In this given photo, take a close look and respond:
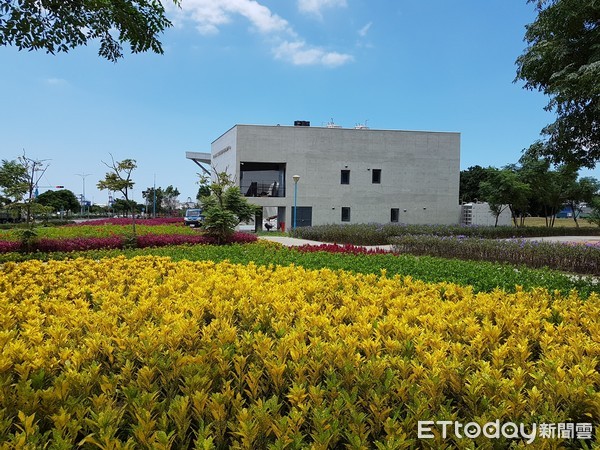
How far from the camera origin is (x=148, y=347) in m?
2.37

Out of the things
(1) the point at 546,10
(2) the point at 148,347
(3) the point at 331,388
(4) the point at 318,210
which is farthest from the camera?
(4) the point at 318,210

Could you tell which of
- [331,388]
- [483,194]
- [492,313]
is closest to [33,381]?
[331,388]

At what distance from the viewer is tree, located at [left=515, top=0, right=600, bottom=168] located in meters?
6.47

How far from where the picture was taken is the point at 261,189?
112ft

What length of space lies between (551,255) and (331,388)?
41.3ft

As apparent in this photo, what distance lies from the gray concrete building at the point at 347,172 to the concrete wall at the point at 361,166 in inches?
2.5

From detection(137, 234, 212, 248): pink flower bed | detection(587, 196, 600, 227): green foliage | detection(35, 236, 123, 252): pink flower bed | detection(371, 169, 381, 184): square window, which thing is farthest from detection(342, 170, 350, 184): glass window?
detection(35, 236, 123, 252): pink flower bed

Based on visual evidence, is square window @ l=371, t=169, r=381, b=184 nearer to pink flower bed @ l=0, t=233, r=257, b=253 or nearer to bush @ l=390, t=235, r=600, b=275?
bush @ l=390, t=235, r=600, b=275

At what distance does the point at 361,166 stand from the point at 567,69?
85.9ft

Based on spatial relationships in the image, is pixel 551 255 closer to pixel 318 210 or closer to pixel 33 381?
pixel 33 381

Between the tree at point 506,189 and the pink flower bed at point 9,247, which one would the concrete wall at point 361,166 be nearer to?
the tree at point 506,189

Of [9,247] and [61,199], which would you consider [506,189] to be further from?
[61,199]

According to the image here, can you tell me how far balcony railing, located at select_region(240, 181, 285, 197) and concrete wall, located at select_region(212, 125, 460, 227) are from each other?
1303mm

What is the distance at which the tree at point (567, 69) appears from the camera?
6473 mm
